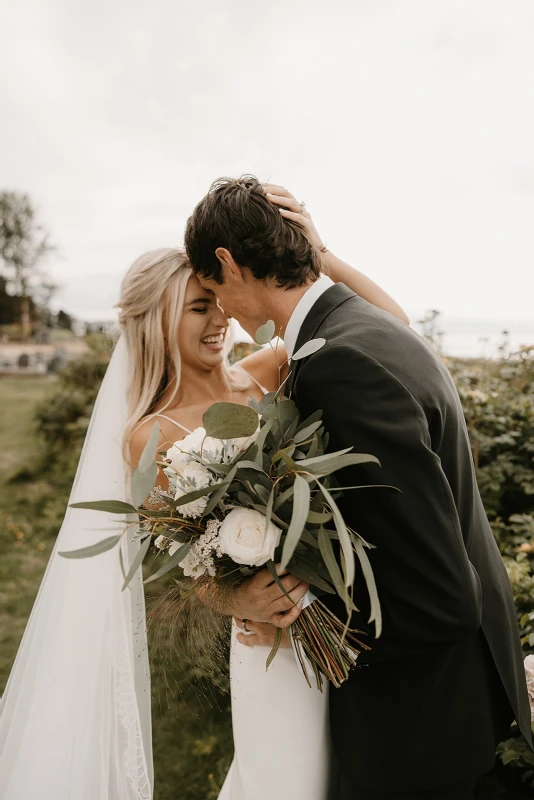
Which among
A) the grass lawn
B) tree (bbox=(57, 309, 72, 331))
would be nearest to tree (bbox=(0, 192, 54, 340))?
tree (bbox=(57, 309, 72, 331))

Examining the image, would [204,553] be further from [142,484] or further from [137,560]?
[142,484]

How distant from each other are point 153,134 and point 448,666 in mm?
4388

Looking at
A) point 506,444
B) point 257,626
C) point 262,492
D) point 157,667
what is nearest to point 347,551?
point 262,492

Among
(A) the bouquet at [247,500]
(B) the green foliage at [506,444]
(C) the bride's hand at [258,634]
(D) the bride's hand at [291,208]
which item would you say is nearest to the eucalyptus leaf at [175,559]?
(A) the bouquet at [247,500]

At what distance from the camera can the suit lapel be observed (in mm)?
1636

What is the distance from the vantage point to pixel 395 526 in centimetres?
127

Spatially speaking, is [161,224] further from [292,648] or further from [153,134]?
[292,648]

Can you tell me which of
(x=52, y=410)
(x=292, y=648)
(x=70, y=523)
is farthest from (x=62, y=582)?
(x=52, y=410)

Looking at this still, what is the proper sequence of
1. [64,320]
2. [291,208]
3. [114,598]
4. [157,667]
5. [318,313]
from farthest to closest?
[64,320] → [157,667] → [114,598] → [291,208] → [318,313]

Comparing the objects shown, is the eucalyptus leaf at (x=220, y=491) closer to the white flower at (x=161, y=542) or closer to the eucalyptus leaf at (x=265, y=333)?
the white flower at (x=161, y=542)

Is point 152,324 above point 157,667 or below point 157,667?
above

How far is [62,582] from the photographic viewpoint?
2.56 metres

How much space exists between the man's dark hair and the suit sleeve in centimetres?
68

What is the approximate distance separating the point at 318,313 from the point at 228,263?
52cm
